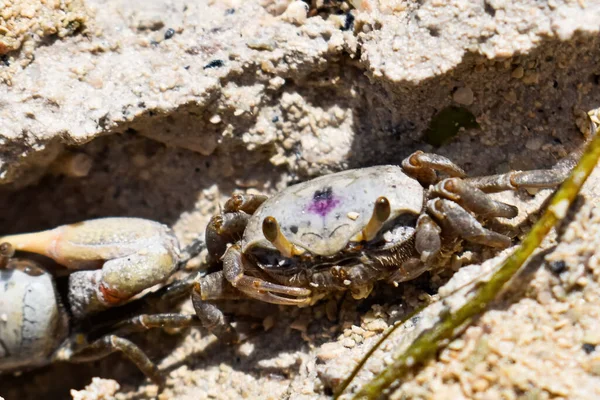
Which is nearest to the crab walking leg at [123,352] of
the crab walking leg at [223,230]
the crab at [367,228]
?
the crab walking leg at [223,230]

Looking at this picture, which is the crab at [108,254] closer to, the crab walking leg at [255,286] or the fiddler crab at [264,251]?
the fiddler crab at [264,251]

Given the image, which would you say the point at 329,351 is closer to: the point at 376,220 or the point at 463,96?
the point at 376,220

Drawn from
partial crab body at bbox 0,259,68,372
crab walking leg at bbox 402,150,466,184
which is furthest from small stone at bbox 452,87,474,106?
partial crab body at bbox 0,259,68,372

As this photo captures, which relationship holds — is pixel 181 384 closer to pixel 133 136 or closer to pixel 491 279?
pixel 133 136

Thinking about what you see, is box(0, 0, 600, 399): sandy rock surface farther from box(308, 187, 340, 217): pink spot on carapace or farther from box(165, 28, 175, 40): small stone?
box(308, 187, 340, 217): pink spot on carapace

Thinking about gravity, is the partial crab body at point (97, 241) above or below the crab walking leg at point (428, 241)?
below

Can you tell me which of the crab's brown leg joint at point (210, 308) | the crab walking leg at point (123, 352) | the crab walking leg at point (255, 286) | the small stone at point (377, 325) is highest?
the crab walking leg at point (255, 286)

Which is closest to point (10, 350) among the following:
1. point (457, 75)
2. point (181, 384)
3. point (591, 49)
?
point (181, 384)

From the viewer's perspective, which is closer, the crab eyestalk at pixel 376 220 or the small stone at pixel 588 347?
the small stone at pixel 588 347
